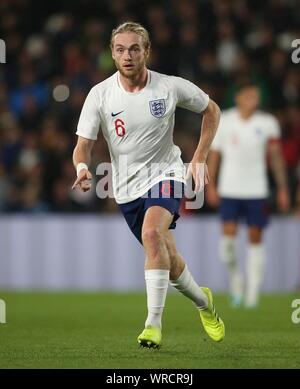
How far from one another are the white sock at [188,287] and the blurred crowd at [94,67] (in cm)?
721

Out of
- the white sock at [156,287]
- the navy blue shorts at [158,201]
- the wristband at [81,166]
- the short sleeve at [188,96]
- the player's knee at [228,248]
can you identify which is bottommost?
the player's knee at [228,248]

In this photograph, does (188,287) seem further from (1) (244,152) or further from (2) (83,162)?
(1) (244,152)

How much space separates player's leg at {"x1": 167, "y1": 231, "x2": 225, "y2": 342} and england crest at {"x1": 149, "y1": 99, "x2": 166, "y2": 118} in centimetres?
88

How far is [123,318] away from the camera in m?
10.8

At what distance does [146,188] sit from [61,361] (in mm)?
1518

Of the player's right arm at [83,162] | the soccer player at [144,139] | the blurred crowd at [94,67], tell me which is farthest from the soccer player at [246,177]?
the player's right arm at [83,162]

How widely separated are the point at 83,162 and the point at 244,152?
544 cm

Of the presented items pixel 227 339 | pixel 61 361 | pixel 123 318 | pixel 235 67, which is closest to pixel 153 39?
pixel 235 67

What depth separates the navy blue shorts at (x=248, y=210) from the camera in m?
12.5

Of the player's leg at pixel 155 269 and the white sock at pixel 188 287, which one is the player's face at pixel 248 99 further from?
the player's leg at pixel 155 269

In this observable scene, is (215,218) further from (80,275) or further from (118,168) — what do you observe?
(118,168)

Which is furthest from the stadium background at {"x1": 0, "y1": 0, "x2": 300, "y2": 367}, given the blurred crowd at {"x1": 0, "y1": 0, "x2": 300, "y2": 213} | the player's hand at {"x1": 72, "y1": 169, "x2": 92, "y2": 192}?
the player's hand at {"x1": 72, "y1": 169, "x2": 92, "y2": 192}

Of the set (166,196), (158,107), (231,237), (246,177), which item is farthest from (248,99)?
(166,196)

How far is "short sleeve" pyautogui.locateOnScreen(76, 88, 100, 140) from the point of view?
771 cm
